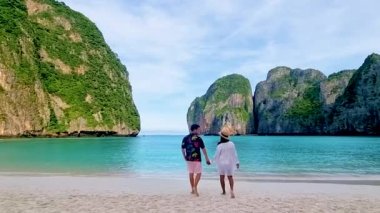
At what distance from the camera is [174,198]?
40.5ft

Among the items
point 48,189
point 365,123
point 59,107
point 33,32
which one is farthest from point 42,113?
point 365,123

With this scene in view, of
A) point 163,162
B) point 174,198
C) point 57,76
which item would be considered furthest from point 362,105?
point 174,198

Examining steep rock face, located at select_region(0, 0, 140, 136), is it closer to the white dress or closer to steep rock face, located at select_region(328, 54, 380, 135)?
steep rock face, located at select_region(328, 54, 380, 135)

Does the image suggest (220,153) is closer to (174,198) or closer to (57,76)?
(174,198)

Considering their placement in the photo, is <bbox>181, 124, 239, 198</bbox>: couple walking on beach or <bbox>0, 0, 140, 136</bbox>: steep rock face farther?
<bbox>0, 0, 140, 136</bbox>: steep rock face

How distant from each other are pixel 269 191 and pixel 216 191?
2.00m

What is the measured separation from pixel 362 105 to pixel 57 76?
121 m

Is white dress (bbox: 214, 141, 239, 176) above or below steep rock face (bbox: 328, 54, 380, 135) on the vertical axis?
below

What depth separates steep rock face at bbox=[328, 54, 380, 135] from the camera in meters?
160

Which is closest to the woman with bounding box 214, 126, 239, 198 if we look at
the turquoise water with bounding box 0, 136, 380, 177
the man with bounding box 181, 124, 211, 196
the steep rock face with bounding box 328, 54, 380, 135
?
the man with bounding box 181, 124, 211, 196

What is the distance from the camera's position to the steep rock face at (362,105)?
160125mm

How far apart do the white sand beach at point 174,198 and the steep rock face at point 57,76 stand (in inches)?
3878

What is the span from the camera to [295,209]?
10.5 metres

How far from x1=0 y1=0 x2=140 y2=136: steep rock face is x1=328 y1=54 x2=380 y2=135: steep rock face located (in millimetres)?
90167
